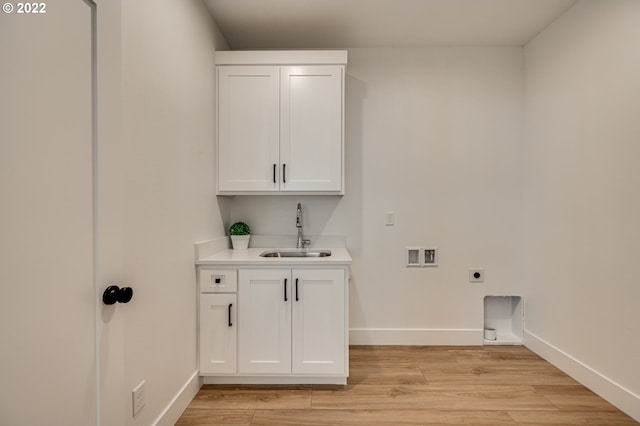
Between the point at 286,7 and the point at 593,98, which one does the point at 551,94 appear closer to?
the point at 593,98

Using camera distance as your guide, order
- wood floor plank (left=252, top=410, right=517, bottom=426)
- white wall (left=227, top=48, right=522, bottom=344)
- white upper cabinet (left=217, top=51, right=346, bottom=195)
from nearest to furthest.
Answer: wood floor plank (left=252, top=410, right=517, bottom=426) → white upper cabinet (left=217, top=51, right=346, bottom=195) → white wall (left=227, top=48, right=522, bottom=344)

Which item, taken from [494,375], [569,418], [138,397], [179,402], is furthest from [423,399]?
[138,397]

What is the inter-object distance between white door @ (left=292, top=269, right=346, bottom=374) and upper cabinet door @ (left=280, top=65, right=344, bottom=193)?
750 millimetres

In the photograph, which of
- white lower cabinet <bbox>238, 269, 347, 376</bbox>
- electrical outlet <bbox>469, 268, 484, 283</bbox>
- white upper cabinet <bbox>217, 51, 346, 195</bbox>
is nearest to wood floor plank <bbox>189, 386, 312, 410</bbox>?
white lower cabinet <bbox>238, 269, 347, 376</bbox>

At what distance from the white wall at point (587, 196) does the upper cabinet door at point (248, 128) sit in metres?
2.18

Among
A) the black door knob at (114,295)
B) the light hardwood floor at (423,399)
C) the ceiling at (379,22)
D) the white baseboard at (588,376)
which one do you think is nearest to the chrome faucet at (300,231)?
the light hardwood floor at (423,399)

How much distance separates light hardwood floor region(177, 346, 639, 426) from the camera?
6.18 feet

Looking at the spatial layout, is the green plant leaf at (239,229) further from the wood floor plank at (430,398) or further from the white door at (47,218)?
the white door at (47,218)

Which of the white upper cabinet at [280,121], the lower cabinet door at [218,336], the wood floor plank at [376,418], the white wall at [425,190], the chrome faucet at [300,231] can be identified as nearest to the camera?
the wood floor plank at [376,418]

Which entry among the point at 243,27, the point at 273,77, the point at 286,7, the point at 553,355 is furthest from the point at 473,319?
the point at 243,27

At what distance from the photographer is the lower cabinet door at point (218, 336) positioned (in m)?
2.19

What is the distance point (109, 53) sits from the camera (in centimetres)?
104

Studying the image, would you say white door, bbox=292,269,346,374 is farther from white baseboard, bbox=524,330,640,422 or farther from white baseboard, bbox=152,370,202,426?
white baseboard, bbox=524,330,640,422

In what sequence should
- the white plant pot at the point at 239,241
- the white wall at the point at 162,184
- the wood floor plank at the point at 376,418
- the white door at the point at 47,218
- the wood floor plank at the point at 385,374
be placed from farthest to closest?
the white plant pot at the point at 239,241, the wood floor plank at the point at 385,374, the wood floor plank at the point at 376,418, the white wall at the point at 162,184, the white door at the point at 47,218
